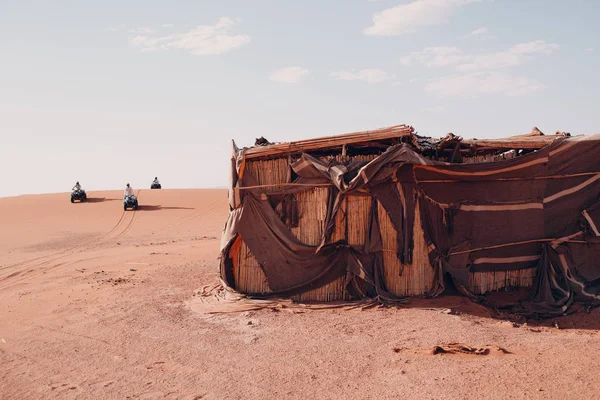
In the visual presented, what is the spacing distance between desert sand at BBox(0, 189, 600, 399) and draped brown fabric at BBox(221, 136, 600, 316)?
0.69 m

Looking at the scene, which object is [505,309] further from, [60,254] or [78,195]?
[78,195]

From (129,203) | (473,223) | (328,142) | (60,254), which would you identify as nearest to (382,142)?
(328,142)

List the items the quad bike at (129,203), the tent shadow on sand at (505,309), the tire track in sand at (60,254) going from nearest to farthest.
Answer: the tent shadow on sand at (505,309), the tire track in sand at (60,254), the quad bike at (129,203)

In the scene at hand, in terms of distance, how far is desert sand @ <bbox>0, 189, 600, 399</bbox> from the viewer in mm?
4781

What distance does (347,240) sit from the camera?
26.9 ft

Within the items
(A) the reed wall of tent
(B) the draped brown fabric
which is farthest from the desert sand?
(B) the draped brown fabric

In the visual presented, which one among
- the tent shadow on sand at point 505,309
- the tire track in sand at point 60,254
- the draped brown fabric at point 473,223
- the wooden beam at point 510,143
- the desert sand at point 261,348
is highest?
the wooden beam at point 510,143

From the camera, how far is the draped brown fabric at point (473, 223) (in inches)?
316

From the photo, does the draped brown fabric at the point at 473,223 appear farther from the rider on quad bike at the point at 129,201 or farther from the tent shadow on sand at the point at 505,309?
the rider on quad bike at the point at 129,201

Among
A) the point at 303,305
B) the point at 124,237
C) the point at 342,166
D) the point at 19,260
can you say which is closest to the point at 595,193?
the point at 342,166

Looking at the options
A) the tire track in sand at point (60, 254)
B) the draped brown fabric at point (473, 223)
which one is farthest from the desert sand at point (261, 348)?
the tire track in sand at point (60, 254)

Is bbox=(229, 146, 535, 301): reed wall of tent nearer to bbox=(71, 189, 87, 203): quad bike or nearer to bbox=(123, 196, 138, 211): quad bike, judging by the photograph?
bbox=(123, 196, 138, 211): quad bike

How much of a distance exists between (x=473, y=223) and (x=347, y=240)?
1.97m

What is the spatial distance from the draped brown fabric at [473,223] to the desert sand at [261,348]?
688 millimetres
